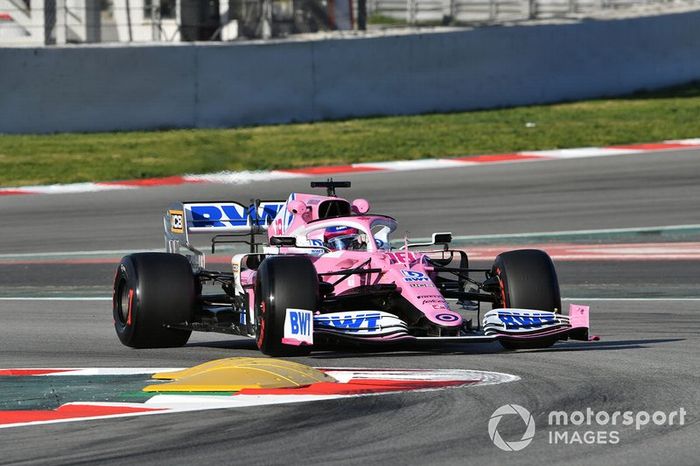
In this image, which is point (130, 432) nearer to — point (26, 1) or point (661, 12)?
point (26, 1)

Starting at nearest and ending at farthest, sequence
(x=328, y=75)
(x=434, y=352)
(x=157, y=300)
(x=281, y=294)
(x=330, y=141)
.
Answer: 1. (x=281, y=294)
2. (x=434, y=352)
3. (x=157, y=300)
4. (x=330, y=141)
5. (x=328, y=75)

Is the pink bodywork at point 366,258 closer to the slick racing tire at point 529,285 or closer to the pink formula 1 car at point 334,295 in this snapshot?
the pink formula 1 car at point 334,295

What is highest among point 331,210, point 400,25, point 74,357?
point 400,25

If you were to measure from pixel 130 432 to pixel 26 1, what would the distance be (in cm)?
1800

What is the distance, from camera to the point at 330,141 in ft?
72.7

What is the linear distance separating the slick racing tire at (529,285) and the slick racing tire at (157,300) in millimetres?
2245

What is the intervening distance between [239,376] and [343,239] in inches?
94.9

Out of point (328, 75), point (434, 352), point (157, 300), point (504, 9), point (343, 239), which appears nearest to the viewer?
point (434, 352)

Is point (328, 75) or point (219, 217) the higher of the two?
point (328, 75)

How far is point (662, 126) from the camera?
23.3 meters

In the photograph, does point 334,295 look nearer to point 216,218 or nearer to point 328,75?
point 216,218

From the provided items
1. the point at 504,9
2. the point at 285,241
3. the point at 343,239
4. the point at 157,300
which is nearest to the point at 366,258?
the point at 343,239

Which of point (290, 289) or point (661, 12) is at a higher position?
point (661, 12)

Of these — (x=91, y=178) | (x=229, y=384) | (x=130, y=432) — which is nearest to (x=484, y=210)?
(x=91, y=178)
